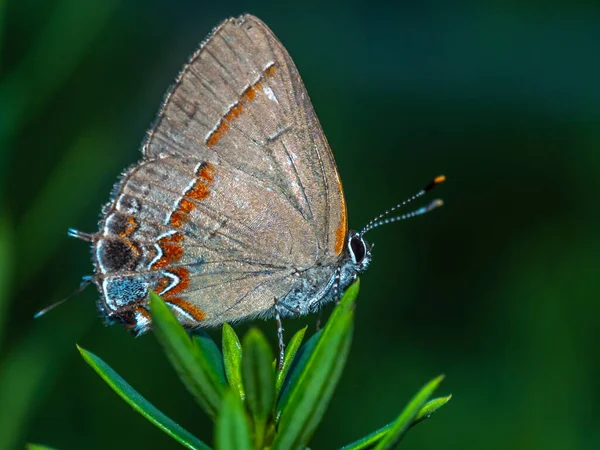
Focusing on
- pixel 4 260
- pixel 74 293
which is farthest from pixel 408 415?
A: pixel 74 293

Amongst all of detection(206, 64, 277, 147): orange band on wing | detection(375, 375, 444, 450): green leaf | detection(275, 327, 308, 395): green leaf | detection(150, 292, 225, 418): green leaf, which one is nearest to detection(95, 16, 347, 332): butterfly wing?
detection(206, 64, 277, 147): orange band on wing

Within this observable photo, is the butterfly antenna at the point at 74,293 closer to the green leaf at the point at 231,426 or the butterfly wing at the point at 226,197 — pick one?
the butterfly wing at the point at 226,197

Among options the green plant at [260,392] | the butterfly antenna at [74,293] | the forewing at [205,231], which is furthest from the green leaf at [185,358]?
the forewing at [205,231]

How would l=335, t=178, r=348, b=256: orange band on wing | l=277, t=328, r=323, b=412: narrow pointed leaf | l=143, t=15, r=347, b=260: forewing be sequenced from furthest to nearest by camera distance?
l=335, t=178, r=348, b=256: orange band on wing, l=143, t=15, r=347, b=260: forewing, l=277, t=328, r=323, b=412: narrow pointed leaf

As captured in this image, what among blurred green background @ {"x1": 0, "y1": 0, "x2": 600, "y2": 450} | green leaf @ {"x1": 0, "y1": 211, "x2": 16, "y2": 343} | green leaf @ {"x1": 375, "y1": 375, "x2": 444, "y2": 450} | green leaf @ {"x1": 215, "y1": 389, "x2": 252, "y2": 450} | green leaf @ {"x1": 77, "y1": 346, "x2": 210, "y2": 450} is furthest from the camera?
blurred green background @ {"x1": 0, "y1": 0, "x2": 600, "y2": 450}

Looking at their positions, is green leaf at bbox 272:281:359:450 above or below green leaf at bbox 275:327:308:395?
above

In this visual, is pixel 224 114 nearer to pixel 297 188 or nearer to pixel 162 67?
pixel 297 188

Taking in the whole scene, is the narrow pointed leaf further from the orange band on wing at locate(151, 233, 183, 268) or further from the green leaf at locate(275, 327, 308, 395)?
the orange band on wing at locate(151, 233, 183, 268)

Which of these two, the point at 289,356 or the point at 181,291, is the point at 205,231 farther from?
the point at 289,356
